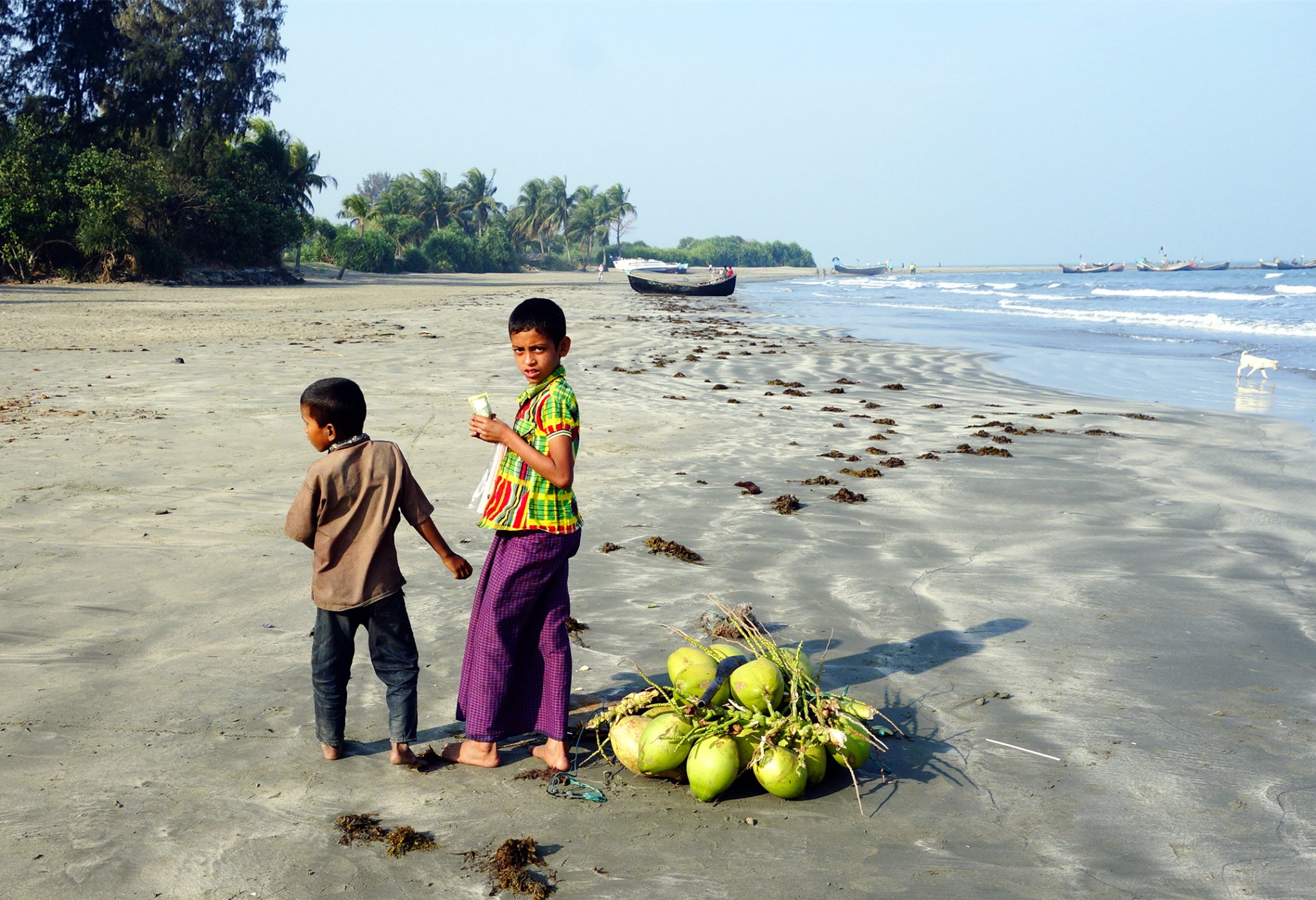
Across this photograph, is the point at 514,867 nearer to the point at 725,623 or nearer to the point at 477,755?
the point at 477,755

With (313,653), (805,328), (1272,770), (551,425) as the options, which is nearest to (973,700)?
(1272,770)

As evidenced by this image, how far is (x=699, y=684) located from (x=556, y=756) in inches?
22.3

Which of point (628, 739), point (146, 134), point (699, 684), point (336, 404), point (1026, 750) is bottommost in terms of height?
point (1026, 750)

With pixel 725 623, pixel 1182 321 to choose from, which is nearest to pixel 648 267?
pixel 1182 321

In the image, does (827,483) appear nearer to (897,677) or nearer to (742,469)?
(742,469)

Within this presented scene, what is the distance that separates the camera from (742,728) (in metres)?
3.24

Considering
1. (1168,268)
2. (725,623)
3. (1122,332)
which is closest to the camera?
(725,623)

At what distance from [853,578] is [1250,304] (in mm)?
46909

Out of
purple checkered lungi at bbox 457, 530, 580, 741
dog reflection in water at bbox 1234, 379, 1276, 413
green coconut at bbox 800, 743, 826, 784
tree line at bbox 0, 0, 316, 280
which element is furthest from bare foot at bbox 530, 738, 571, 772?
tree line at bbox 0, 0, 316, 280

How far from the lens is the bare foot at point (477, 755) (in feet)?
11.4

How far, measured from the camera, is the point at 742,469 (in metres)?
8.38

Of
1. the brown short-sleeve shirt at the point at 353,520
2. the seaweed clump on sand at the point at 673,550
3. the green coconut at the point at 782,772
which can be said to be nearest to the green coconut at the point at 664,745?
the green coconut at the point at 782,772

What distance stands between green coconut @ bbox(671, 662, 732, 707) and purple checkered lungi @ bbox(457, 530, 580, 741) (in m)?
0.41

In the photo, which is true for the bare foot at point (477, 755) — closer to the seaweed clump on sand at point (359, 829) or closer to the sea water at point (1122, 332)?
the seaweed clump on sand at point (359, 829)
